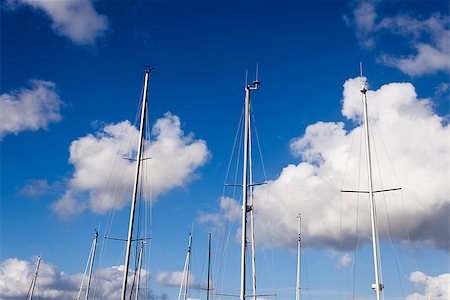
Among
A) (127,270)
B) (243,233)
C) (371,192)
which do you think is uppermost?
(371,192)

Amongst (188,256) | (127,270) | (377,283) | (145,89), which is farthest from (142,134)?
(188,256)

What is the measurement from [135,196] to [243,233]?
8531mm

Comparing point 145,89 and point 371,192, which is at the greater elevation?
point 145,89

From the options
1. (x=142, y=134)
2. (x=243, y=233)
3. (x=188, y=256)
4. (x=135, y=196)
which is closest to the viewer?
(x=243, y=233)

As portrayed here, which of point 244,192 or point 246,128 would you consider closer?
point 244,192

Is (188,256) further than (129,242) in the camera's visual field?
Yes

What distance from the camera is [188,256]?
7512cm

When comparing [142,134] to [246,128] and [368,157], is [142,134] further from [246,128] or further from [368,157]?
[368,157]

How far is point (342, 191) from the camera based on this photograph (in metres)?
44.8

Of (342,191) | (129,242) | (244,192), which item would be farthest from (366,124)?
(129,242)

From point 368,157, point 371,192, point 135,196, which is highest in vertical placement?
point 368,157

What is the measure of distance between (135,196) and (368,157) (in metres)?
21.0

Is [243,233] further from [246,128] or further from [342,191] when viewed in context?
[342,191]

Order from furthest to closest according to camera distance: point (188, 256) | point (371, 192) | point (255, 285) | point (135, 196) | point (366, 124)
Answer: point (188, 256) → point (255, 285) → point (366, 124) → point (371, 192) → point (135, 196)
